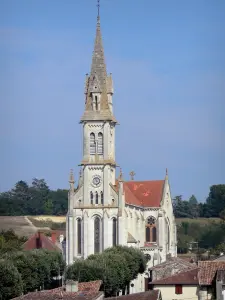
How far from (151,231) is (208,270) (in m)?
45.4

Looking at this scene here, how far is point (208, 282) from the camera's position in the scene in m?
88.5

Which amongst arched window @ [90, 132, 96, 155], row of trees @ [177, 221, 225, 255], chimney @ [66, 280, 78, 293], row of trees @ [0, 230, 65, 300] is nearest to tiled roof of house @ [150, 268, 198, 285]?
row of trees @ [0, 230, 65, 300]

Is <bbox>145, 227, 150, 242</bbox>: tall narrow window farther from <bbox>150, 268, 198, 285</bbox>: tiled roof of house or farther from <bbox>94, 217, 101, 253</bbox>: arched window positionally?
<bbox>150, 268, 198, 285</bbox>: tiled roof of house

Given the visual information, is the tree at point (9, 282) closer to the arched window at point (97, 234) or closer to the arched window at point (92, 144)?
the arched window at point (97, 234)

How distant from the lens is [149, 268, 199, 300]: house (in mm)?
90438

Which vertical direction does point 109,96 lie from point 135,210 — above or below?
above

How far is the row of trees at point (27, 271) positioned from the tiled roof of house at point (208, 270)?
15.3 meters

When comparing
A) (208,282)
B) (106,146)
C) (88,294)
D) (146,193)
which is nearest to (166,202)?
(146,193)

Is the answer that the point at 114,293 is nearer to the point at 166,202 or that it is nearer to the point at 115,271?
the point at 115,271

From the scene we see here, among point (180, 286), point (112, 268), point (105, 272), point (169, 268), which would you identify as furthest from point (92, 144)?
point (180, 286)

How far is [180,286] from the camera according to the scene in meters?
91.2

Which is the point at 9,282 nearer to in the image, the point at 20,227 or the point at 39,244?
the point at 39,244

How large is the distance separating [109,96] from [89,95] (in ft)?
8.13

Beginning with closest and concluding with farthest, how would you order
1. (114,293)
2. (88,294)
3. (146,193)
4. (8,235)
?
(88,294), (114,293), (146,193), (8,235)
